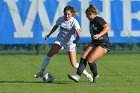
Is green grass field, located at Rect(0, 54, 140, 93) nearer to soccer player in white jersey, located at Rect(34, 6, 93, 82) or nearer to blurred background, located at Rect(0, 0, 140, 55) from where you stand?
soccer player in white jersey, located at Rect(34, 6, 93, 82)

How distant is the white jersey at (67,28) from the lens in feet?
50.1

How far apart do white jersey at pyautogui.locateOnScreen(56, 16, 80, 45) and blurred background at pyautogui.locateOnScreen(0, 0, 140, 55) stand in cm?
1258

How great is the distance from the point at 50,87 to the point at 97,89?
3.86 feet

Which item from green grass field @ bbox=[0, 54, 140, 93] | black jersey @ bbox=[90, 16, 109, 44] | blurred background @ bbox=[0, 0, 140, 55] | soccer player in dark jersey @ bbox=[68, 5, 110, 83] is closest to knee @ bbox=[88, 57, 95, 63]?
soccer player in dark jersey @ bbox=[68, 5, 110, 83]

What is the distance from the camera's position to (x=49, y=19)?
93.1ft

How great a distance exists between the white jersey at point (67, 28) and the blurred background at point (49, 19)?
1258cm

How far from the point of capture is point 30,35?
28.3m

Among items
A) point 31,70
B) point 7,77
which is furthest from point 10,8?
point 7,77

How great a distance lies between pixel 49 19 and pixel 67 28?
13.1 m

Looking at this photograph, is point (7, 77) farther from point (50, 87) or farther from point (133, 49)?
point (133, 49)

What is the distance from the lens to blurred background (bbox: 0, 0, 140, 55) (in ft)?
92.3

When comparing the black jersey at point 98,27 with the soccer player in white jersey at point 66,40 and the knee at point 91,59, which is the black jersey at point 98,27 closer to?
the knee at point 91,59

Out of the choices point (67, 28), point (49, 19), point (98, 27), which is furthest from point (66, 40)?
point (49, 19)

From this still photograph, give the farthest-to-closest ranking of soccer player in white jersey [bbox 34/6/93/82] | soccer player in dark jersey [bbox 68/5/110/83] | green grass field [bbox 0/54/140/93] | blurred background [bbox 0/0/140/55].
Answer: blurred background [bbox 0/0/140/55], soccer player in white jersey [bbox 34/6/93/82], soccer player in dark jersey [bbox 68/5/110/83], green grass field [bbox 0/54/140/93]
